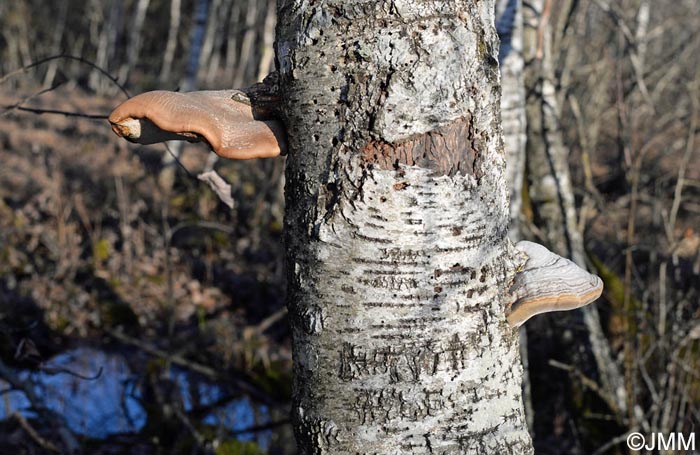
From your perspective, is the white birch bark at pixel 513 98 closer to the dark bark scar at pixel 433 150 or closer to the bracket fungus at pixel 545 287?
the bracket fungus at pixel 545 287

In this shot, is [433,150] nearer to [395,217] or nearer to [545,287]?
[395,217]

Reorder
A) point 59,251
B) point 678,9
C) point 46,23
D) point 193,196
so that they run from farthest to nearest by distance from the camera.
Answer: point 46,23 → point 678,9 → point 193,196 → point 59,251

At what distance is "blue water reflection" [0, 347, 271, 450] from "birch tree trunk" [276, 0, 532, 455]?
3529 mm

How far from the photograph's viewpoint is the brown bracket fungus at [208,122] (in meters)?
1.34

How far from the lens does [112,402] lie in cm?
513

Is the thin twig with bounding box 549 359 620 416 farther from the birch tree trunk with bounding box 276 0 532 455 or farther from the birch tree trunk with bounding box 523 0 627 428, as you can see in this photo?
the birch tree trunk with bounding box 276 0 532 455

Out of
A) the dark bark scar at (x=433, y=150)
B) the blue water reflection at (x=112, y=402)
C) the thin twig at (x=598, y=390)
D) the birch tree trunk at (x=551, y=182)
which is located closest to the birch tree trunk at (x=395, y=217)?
the dark bark scar at (x=433, y=150)

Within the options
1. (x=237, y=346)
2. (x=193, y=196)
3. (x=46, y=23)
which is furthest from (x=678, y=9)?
(x=46, y=23)


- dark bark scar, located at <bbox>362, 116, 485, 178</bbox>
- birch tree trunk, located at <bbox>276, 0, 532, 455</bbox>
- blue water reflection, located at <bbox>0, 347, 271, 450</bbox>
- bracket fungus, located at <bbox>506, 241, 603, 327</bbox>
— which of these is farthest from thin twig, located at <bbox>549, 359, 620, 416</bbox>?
dark bark scar, located at <bbox>362, 116, 485, 178</bbox>

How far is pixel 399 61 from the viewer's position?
1.17 m

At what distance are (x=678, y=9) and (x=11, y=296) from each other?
1267 centimetres

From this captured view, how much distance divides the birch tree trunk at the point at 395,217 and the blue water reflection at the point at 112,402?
3.53 meters

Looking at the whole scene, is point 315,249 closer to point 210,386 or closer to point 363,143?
point 363,143

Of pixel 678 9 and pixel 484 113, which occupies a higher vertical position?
pixel 678 9
